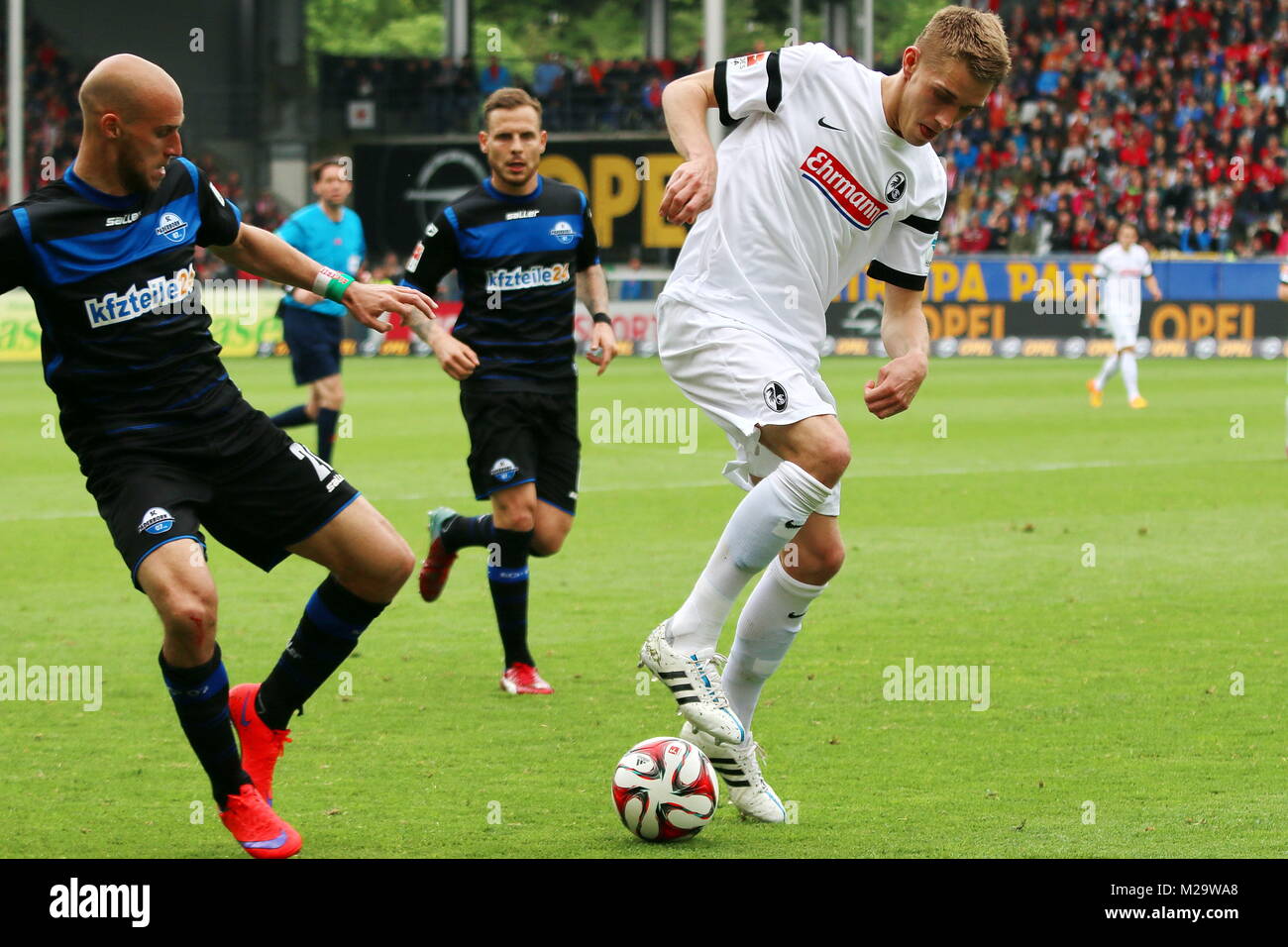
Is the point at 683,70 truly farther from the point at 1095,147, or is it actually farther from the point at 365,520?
the point at 365,520

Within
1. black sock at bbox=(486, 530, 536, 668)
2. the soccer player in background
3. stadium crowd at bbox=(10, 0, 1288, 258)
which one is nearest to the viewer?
black sock at bbox=(486, 530, 536, 668)

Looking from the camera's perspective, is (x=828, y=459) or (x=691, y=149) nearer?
(x=828, y=459)

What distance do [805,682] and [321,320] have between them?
690cm

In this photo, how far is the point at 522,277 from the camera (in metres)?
7.25

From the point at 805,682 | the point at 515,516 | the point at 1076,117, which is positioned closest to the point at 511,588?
the point at 515,516

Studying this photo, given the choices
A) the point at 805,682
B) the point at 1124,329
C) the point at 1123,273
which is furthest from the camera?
the point at 1123,273

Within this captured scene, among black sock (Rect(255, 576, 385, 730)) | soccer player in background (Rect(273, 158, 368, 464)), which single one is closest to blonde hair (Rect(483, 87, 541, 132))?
black sock (Rect(255, 576, 385, 730))

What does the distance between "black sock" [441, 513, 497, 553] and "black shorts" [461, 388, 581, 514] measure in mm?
148

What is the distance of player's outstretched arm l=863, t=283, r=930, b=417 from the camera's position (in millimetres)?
4973

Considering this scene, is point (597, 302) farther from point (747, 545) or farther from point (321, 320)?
point (321, 320)

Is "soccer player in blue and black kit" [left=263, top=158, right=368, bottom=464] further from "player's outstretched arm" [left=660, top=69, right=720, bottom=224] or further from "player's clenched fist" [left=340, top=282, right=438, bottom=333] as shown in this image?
"player's outstretched arm" [left=660, top=69, right=720, bottom=224]

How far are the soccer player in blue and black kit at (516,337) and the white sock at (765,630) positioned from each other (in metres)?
1.82

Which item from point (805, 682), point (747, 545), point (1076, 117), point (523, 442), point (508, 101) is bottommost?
point (805, 682)

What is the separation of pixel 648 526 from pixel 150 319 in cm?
A: 683
